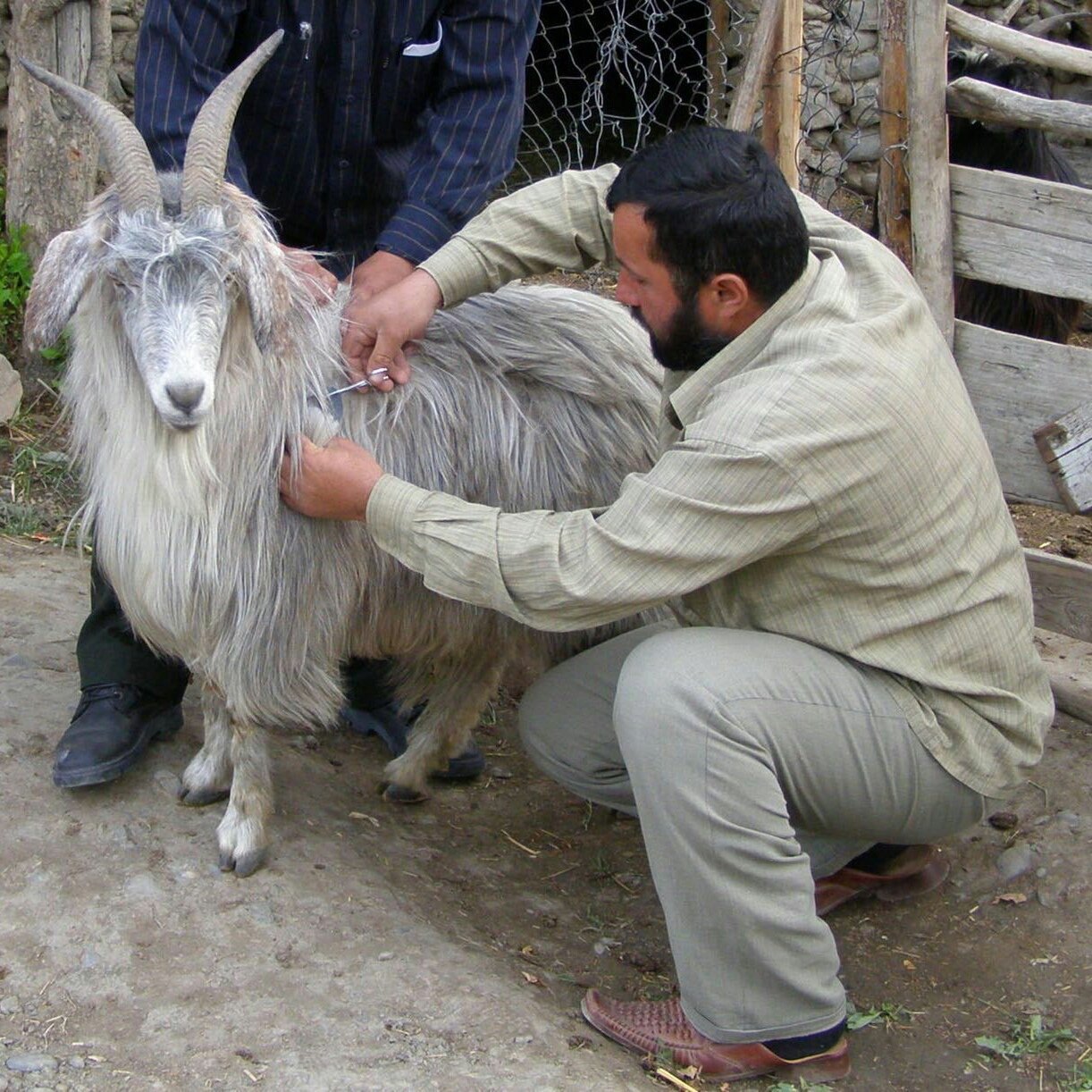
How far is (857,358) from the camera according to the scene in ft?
8.69

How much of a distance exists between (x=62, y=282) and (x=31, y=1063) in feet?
4.85

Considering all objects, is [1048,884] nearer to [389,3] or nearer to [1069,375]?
[1069,375]

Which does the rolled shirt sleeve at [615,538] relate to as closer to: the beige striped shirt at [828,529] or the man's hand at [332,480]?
the beige striped shirt at [828,529]

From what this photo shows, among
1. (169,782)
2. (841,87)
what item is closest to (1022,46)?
(169,782)

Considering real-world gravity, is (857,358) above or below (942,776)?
above

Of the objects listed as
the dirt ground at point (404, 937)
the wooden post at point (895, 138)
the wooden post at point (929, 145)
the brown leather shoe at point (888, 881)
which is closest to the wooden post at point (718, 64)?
the wooden post at point (895, 138)

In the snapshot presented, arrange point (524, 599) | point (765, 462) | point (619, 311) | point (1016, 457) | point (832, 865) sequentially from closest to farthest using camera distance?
point (765, 462), point (524, 599), point (832, 865), point (619, 311), point (1016, 457)

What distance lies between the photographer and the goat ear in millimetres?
2855

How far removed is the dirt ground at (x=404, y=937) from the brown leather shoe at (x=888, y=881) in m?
0.05

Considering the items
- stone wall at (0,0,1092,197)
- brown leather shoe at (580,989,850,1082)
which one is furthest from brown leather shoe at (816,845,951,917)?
stone wall at (0,0,1092,197)

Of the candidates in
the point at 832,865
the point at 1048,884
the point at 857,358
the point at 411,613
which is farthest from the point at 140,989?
the point at 1048,884

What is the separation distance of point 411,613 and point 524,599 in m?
0.75

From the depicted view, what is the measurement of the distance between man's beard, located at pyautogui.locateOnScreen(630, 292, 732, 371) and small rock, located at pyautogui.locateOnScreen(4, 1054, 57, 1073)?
5.80 feet

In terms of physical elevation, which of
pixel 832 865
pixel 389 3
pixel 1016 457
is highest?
pixel 389 3
